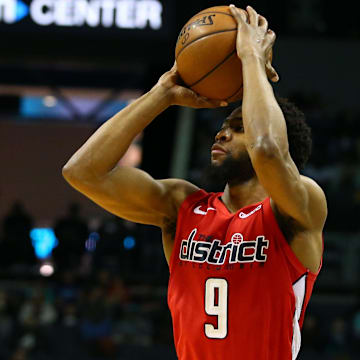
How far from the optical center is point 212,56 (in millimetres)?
3404

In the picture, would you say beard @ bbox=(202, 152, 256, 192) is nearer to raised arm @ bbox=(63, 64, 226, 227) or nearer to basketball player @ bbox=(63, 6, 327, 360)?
basketball player @ bbox=(63, 6, 327, 360)

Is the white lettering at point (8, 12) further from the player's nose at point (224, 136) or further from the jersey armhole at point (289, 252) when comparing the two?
the jersey armhole at point (289, 252)

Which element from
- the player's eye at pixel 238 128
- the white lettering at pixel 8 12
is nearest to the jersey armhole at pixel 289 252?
the player's eye at pixel 238 128

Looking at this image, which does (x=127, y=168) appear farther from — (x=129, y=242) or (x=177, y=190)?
(x=129, y=242)

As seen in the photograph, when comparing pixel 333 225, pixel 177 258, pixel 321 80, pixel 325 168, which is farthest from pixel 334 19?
pixel 177 258

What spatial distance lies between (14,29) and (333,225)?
541 cm

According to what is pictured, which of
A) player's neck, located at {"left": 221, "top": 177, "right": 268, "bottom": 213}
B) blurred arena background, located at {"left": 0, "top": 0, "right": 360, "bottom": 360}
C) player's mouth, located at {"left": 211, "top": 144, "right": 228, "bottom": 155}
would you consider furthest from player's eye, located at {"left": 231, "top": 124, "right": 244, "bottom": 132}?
blurred arena background, located at {"left": 0, "top": 0, "right": 360, "bottom": 360}

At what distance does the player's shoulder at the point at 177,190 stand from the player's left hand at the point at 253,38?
0.66m

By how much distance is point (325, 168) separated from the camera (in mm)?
12891

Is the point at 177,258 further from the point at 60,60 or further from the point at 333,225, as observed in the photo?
the point at 60,60

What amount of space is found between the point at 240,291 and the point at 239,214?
0.36m

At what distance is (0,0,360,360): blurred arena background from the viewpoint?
32.9 ft

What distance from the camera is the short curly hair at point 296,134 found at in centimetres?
350

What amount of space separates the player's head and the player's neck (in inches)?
1.1
